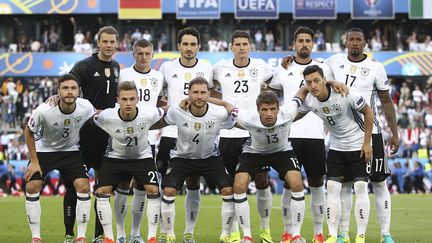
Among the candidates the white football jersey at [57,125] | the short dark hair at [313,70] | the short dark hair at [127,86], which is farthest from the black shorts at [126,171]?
the short dark hair at [313,70]

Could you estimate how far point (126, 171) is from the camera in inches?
449

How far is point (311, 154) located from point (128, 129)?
2579 millimetres

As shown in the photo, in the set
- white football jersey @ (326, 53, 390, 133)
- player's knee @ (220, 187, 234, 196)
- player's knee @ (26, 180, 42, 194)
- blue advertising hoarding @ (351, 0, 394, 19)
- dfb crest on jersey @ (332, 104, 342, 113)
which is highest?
blue advertising hoarding @ (351, 0, 394, 19)

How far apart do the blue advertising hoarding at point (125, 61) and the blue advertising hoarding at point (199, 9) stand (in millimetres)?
1887

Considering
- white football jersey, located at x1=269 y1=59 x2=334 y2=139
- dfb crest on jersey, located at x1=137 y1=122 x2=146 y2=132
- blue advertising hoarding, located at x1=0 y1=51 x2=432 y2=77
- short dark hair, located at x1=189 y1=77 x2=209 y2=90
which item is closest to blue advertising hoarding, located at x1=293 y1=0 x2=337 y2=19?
blue advertising hoarding, located at x1=0 y1=51 x2=432 y2=77

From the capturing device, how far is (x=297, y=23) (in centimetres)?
4378

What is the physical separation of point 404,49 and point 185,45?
31838mm

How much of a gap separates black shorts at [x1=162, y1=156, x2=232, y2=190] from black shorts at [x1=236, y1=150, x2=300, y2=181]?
24cm

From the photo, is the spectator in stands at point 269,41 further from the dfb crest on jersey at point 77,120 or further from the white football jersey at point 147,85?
the dfb crest on jersey at point 77,120

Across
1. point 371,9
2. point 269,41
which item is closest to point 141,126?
point 269,41

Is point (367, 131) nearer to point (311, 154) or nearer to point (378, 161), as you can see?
point (378, 161)

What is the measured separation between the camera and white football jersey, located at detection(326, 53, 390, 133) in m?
11.7

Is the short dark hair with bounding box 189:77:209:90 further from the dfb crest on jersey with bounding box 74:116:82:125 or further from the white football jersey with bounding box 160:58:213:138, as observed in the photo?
the dfb crest on jersey with bounding box 74:116:82:125

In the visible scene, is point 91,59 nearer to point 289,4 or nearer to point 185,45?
point 185,45
